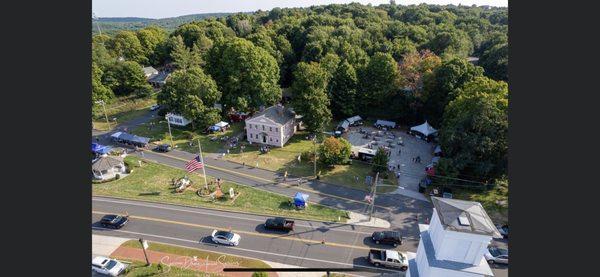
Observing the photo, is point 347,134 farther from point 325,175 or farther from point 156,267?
point 156,267

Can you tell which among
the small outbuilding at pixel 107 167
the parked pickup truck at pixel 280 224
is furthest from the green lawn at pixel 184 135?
the parked pickup truck at pixel 280 224

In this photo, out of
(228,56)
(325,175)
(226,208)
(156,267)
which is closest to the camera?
(156,267)

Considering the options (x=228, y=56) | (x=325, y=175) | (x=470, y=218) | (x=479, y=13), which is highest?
(x=479, y=13)

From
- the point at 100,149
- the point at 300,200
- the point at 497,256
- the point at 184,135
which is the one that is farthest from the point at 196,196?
the point at 497,256

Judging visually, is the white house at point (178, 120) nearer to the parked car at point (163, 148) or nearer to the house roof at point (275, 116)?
the parked car at point (163, 148)

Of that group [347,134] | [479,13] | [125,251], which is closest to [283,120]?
[347,134]

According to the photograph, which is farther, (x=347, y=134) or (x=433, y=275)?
(x=347, y=134)

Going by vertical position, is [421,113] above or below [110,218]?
above
